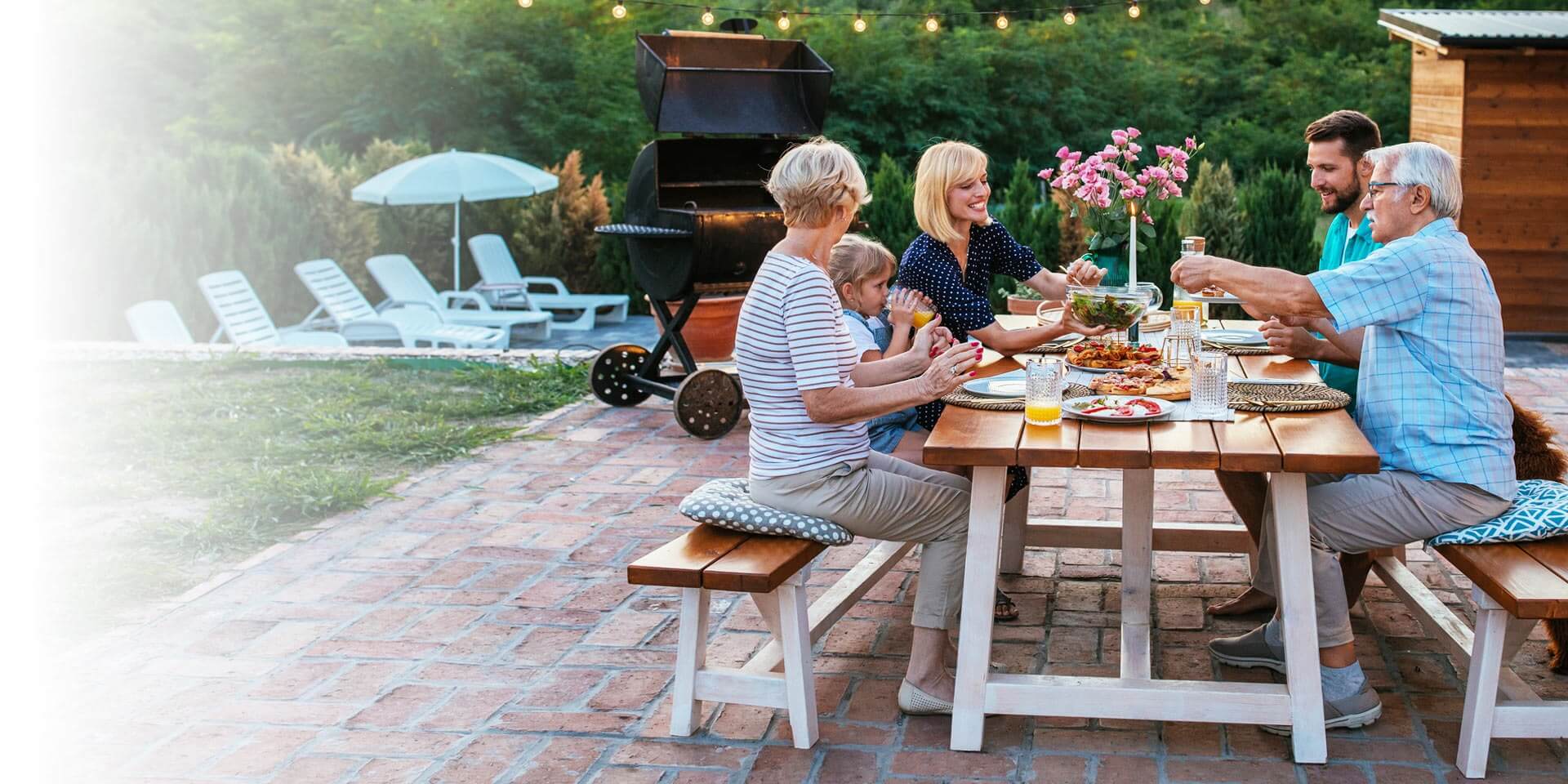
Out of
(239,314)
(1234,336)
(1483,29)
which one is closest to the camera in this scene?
(1234,336)

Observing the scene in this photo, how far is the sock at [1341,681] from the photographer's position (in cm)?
309

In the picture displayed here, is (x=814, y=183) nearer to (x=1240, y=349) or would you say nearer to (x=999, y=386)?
(x=999, y=386)

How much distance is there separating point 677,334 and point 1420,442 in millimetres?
4145

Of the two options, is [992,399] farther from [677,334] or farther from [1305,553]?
[677,334]

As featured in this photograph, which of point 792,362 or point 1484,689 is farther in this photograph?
point 792,362

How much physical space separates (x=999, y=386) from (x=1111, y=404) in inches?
15.3

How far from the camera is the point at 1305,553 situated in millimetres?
2943

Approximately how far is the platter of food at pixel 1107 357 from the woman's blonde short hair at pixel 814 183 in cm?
87

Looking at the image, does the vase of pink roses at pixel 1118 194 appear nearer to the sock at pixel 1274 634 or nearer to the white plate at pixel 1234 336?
the white plate at pixel 1234 336

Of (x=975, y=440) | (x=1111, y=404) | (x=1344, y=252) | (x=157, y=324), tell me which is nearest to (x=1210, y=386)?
(x=1111, y=404)

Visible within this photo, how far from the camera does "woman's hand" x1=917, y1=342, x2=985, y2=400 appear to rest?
9.84ft

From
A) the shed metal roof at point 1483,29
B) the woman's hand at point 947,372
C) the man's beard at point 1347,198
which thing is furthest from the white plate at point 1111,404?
the shed metal roof at point 1483,29

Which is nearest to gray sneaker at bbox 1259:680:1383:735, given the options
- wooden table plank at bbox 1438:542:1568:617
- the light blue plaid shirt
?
wooden table plank at bbox 1438:542:1568:617

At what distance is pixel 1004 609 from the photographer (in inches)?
153
